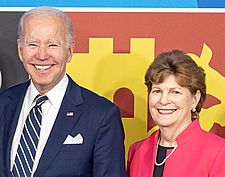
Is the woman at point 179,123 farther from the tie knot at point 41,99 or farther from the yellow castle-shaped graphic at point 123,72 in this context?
the yellow castle-shaped graphic at point 123,72

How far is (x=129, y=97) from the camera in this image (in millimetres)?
2266

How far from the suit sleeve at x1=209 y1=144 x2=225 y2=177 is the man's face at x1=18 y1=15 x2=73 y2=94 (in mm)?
529

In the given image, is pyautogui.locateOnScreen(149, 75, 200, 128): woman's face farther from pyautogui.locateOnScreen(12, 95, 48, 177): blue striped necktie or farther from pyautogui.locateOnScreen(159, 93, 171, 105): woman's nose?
pyautogui.locateOnScreen(12, 95, 48, 177): blue striped necktie

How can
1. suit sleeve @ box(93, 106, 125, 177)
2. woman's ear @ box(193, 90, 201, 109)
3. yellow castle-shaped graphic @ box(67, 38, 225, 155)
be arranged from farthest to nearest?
yellow castle-shaped graphic @ box(67, 38, 225, 155), woman's ear @ box(193, 90, 201, 109), suit sleeve @ box(93, 106, 125, 177)

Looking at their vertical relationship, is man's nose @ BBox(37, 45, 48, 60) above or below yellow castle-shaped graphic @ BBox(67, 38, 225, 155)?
above

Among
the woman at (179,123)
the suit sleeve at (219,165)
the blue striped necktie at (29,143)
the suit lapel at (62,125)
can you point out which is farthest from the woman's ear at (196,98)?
the blue striped necktie at (29,143)

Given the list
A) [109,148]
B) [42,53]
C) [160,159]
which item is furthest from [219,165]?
[42,53]

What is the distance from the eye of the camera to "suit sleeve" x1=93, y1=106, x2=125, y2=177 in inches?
64.7

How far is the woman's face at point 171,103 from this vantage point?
1716mm

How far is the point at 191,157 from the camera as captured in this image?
5.68 feet

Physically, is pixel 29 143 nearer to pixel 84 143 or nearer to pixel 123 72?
pixel 84 143

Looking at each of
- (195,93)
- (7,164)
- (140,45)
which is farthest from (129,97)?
(7,164)

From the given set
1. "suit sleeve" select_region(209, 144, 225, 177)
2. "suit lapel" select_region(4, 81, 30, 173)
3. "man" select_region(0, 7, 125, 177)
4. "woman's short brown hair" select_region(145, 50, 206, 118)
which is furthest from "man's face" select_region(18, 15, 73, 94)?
"suit sleeve" select_region(209, 144, 225, 177)

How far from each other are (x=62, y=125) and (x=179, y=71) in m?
0.39
